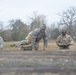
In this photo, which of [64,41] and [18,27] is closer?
[64,41]

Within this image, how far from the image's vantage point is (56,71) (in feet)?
6.15

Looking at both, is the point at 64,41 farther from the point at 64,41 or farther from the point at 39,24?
the point at 39,24

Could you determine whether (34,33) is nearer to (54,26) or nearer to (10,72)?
(10,72)

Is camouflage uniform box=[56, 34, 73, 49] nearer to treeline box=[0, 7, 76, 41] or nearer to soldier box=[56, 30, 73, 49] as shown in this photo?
soldier box=[56, 30, 73, 49]

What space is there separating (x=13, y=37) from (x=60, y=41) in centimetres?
4373

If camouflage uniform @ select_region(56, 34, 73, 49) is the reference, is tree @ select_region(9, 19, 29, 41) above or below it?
above

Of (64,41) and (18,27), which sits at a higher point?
(18,27)

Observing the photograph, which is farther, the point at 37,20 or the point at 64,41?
the point at 37,20

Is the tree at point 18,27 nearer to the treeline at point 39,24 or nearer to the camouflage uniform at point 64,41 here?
the treeline at point 39,24

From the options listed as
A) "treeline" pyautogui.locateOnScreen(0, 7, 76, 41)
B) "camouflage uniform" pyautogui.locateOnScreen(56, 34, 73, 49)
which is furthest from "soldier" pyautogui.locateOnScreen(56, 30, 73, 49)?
"treeline" pyautogui.locateOnScreen(0, 7, 76, 41)

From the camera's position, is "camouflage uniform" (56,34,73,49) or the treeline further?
the treeline

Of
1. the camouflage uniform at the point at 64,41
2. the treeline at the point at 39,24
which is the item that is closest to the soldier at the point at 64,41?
the camouflage uniform at the point at 64,41

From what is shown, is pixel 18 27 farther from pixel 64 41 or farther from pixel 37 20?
pixel 64 41

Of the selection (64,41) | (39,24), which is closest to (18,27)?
(39,24)
